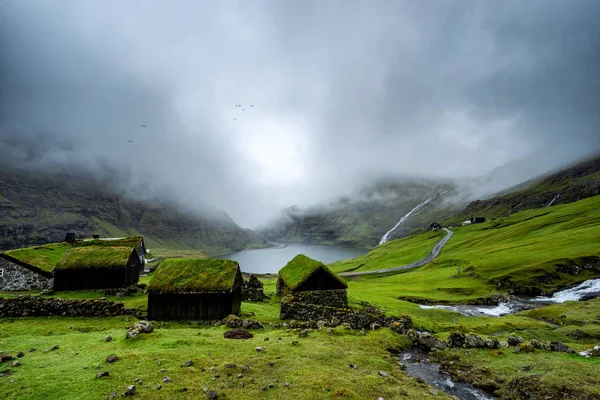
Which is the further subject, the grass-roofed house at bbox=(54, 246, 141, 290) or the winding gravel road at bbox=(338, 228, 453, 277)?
the winding gravel road at bbox=(338, 228, 453, 277)

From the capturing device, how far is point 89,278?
140 feet

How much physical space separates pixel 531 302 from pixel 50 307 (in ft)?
229

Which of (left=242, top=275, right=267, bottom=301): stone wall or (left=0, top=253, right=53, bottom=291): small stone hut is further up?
(left=0, top=253, right=53, bottom=291): small stone hut

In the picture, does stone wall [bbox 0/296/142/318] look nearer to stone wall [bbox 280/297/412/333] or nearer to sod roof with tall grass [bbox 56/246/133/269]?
stone wall [bbox 280/297/412/333]

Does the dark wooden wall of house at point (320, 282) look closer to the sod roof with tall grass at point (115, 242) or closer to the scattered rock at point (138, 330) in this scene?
the scattered rock at point (138, 330)

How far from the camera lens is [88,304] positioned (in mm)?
25734

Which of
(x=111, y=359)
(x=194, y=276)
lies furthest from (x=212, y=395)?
(x=194, y=276)

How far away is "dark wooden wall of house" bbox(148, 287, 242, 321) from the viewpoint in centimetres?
2812

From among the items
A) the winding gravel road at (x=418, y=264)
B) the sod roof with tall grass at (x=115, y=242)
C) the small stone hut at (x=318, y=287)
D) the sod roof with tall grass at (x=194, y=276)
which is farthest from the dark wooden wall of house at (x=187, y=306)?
the winding gravel road at (x=418, y=264)

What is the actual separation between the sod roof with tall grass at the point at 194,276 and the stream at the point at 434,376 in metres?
16.8

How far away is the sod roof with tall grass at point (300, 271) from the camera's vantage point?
36.2 m

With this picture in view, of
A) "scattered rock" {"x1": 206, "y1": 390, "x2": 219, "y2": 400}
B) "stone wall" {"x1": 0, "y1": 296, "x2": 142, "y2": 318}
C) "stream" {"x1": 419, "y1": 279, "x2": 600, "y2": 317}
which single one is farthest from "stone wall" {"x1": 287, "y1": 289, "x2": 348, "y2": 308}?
"scattered rock" {"x1": 206, "y1": 390, "x2": 219, "y2": 400}

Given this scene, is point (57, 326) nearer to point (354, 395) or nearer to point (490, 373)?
point (354, 395)

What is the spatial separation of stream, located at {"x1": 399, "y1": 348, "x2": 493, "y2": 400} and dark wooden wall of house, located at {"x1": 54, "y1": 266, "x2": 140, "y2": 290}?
41.2m
